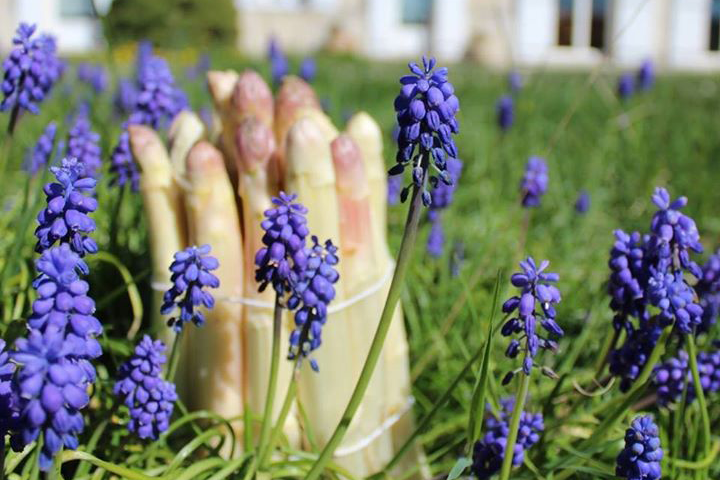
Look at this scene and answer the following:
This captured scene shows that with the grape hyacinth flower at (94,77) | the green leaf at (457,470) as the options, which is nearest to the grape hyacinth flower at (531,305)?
the green leaf at (457,470)

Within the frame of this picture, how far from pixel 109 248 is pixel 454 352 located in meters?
1.20

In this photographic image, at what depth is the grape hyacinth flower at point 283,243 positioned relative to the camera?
1.64 m

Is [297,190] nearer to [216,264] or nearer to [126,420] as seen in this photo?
[216,264]

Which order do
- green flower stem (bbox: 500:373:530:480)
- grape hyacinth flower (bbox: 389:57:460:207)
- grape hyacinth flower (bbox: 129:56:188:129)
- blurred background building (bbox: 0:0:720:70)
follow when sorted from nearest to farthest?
grape hyacinth flower (bbox: 389:57:460:207), green flower stem (bbox: 500:373:530:480), grape hyacinth flower (bbox: 129:56:188:129), blurred background building (bbox: 0:0:720:70)

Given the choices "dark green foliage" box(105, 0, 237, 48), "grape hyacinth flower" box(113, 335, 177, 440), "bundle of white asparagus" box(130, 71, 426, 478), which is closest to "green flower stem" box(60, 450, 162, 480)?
"grape hyacinth flower" box(113, 335, 177, 440)

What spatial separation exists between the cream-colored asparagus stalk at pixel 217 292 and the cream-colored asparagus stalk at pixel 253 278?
0.03 metres

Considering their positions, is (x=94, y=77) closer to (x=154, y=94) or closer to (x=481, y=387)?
(x=154, y=94)

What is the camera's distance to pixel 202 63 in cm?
613

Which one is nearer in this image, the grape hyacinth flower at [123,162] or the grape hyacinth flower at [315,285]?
the grape hyacinth flower at [315,285]

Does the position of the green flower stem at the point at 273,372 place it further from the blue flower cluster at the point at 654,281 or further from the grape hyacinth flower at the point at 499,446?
the blue flower cluster at the point at 654,281

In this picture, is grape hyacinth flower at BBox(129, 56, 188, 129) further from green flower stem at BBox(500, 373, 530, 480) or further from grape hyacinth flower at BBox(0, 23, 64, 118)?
green flower stem at BBox(500, 373, 530, 480)

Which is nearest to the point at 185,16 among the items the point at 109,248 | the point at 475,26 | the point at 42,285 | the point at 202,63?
the point at 475,26

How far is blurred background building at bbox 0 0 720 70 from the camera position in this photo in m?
20.2

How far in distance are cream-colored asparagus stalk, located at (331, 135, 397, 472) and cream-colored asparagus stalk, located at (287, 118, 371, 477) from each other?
3 centimetres
